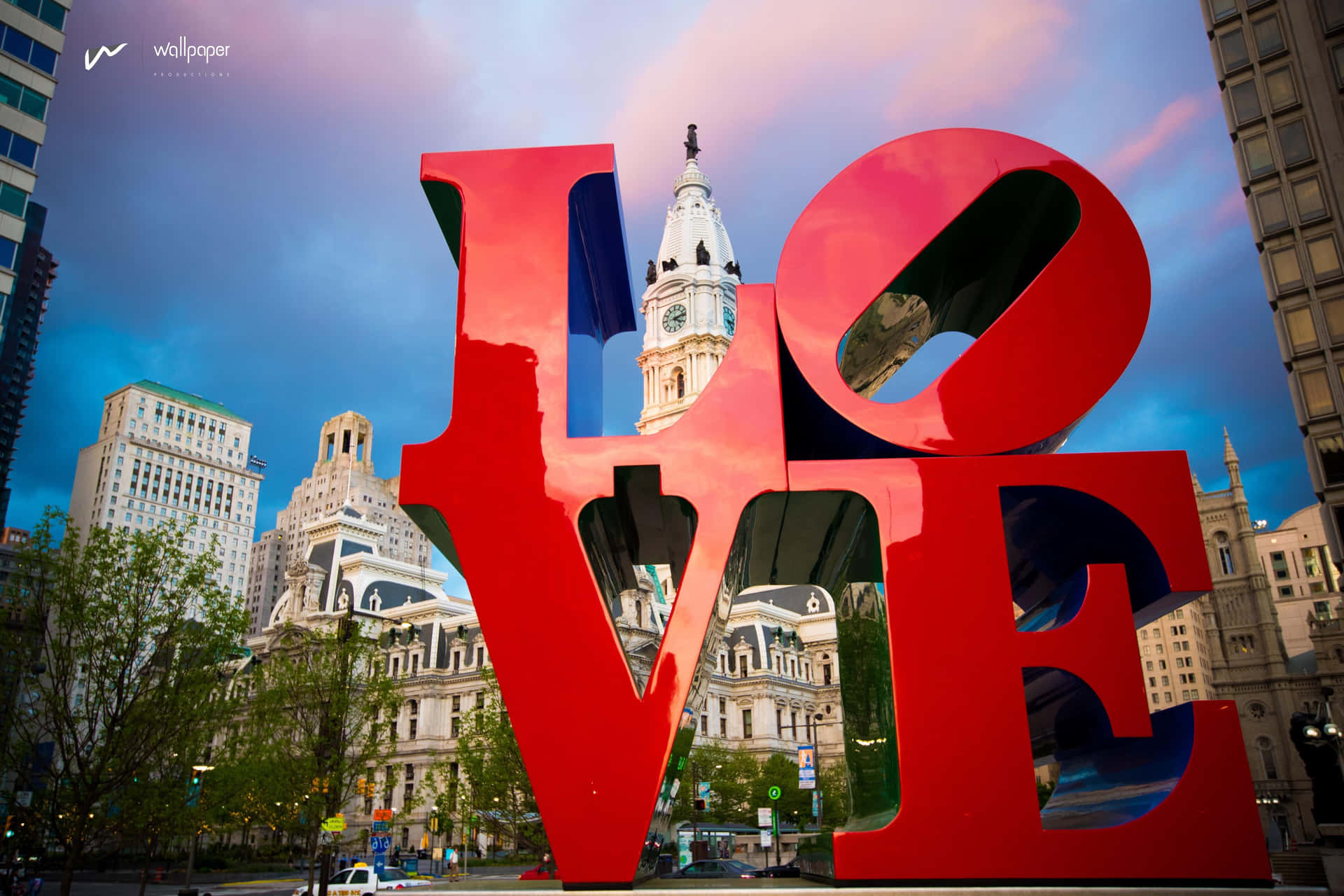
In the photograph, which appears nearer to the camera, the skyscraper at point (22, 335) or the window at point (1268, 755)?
the window at point (1268, 755)

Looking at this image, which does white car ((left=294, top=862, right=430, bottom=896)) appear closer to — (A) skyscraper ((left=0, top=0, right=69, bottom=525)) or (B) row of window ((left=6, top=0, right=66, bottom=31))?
(A) skyscraper ((left=0, top=0, right=69, bottom=525))

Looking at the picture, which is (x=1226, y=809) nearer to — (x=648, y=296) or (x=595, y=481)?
(x=595, y=481)

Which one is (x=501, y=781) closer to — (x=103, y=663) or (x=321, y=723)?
(x=321, y=723)

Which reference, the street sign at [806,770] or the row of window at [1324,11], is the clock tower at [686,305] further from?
the row of window at [1324,11]

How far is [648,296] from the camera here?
108562mm

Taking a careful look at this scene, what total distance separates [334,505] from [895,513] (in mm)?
167730

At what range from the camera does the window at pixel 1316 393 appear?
88.5ft

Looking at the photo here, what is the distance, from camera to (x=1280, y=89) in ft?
99.1

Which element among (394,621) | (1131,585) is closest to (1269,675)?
(394,621)

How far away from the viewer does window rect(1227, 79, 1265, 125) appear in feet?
100

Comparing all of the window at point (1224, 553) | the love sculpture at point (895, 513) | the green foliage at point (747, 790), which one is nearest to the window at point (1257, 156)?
the love sculpture at point (895, 513)

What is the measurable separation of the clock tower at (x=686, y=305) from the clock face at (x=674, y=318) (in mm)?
80

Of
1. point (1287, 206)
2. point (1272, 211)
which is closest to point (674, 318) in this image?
point (1272, 211)

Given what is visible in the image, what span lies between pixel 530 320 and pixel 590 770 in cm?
585
